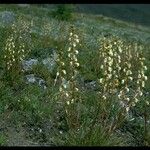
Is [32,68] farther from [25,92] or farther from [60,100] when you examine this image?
[60,100]

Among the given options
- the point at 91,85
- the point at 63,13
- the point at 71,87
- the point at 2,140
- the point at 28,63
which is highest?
the point at 71,87

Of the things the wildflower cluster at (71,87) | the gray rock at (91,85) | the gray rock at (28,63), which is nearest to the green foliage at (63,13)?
the gray rock at (28,63)

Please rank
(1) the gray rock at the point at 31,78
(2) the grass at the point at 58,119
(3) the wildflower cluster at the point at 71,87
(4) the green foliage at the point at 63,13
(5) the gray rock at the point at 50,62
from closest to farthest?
(2) the grass at the point at 58,119 < (3) the wildflower cluster at the point at 71,87 < (1) the gray rock at the point at 31,78 < (5) the gray rock at the point at 50,62 < (4) the green foliage at the point at 63,13

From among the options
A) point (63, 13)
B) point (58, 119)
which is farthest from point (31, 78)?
point (63, 13)


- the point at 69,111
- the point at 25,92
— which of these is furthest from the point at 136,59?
the point at 69,111

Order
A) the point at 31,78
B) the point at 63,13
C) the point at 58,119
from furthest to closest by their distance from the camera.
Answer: the point at 63,13 → the point at 31,78 → the point at 58,119

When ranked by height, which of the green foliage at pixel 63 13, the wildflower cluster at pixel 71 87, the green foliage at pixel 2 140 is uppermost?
the wildflower cluster at pixel 71 87

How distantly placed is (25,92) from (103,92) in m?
2.71

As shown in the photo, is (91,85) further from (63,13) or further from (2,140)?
(63,13)

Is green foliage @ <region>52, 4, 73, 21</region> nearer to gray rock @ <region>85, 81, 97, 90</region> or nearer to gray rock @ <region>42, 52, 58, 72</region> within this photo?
gray rock @ <region>42, 52, 58, 72</region>

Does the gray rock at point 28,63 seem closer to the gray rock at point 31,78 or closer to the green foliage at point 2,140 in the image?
the gray rock at point 31,78

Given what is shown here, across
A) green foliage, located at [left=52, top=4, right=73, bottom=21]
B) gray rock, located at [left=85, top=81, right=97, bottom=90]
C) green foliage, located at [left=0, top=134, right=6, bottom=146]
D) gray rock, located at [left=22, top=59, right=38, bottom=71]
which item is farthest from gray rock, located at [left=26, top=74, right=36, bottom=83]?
green foliage, located at [left=52, top=4, right=73, bottom=21]

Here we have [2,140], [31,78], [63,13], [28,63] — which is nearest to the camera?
[2,140]

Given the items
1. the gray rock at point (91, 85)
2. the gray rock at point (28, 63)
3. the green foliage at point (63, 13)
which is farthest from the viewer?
the green foliage at point (63, 13)
